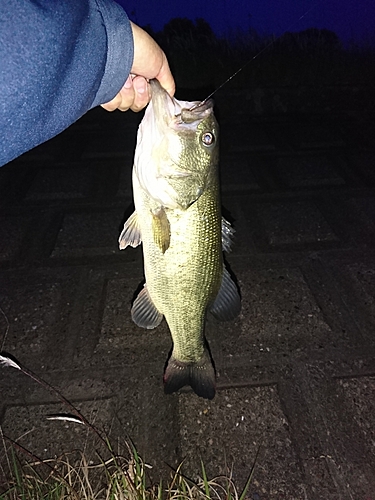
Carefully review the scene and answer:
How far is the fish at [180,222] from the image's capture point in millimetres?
1661

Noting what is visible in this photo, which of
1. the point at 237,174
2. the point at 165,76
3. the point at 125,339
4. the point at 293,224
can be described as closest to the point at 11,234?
the point at 125,339

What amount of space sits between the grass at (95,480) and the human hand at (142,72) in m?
1.17

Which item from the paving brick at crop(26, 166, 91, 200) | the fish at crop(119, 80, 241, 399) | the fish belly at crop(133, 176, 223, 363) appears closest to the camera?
the fish at crop(119, 80, 241, 399)

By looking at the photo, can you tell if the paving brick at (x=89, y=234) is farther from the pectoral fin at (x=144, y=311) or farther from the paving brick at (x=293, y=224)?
the pectoral fin at (x=144, y=311)

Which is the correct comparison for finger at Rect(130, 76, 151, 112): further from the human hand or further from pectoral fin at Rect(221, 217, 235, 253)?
pectoral fin at Rect(221, 217, 235, 253)

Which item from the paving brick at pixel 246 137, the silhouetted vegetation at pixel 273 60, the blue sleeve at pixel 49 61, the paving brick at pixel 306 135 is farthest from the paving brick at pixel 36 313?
the silhouetted vegetation at pixel 273 60

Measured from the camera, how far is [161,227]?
176cm

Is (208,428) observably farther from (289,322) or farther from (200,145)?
(200,145)

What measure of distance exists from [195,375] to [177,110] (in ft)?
4.02

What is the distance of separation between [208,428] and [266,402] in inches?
13.6

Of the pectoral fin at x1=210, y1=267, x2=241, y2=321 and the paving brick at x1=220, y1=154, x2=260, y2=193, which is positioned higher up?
the pectoral fin at x1=210, y1=267, x2=241, y2=321

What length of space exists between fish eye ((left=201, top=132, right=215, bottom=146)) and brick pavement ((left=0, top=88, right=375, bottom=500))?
4.52ft

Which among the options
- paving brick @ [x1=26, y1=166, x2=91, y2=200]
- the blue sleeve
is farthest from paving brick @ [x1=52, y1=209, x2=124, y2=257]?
the blue sleeve

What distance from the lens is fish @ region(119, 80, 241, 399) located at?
1661mm
